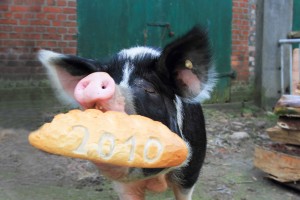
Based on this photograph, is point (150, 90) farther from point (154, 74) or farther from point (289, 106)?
point (289, 106)

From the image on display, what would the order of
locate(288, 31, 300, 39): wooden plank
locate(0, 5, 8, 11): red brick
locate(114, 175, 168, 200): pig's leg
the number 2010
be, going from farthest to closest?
locate(288, 31, 300, 39): wooden plank < locate(0, 5, 8, 11): red brick < locate(114, 175, 168, 200): pig's leg < the number 2010

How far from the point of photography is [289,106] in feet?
12.1

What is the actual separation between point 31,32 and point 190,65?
3.22 meters

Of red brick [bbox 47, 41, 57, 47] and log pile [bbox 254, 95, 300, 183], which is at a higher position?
red brick [bbox 47, 41, 57, 47]

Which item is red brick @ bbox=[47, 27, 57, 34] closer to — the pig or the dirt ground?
the dirt ground

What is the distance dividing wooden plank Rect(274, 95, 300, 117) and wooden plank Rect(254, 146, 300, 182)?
34 centimetres

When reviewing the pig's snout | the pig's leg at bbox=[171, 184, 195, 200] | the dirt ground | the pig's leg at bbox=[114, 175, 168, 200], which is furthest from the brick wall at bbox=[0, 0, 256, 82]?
the pig's snout

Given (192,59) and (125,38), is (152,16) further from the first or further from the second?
(192,59)

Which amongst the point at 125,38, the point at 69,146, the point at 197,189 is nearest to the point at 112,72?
the point at 69,146

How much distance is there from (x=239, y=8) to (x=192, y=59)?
454cm

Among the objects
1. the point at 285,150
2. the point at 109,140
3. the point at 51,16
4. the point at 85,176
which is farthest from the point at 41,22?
the point at 109,140

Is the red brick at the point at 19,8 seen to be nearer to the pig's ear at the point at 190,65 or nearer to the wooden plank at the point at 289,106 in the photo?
the wooden plank at the point at 289,106

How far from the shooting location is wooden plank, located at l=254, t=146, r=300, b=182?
3.54m

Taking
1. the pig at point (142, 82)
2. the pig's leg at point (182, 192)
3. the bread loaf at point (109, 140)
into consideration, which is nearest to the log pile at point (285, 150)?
the pig's leg at point (182, 192)
